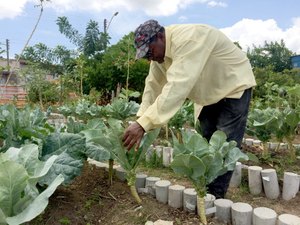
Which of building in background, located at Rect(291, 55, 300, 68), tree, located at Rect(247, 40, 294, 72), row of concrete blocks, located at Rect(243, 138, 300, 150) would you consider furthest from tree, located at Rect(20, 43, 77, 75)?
building in background, located at Rect(291, 55, 300, 68)

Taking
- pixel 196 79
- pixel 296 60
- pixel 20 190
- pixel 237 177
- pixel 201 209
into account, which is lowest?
pixel 237 177

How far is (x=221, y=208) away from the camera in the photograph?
1853mm

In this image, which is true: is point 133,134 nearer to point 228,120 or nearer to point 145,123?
point 145,123

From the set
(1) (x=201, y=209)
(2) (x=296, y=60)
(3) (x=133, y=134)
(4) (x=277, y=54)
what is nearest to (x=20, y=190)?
(3) (x=133, y=134)

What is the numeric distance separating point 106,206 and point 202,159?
0.78m

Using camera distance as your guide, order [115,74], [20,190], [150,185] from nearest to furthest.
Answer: [20,190]
[150,185]
[115,74]

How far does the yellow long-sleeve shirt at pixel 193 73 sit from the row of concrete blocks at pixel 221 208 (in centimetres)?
49

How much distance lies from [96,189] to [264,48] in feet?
114

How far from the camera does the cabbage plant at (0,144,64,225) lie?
103 cm

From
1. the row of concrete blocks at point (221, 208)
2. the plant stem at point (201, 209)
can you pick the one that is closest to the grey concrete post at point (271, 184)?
the row of concrete blocks at point (221, 208)

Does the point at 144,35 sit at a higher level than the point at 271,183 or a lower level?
higher

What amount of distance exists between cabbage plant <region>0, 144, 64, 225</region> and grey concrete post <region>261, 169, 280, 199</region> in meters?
1.76

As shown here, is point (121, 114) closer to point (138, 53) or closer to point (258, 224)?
point (138, 53)

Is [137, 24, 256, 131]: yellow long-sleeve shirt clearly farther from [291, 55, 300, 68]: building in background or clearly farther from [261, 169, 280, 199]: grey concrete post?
[291, 55, 300, 68]: building in background
